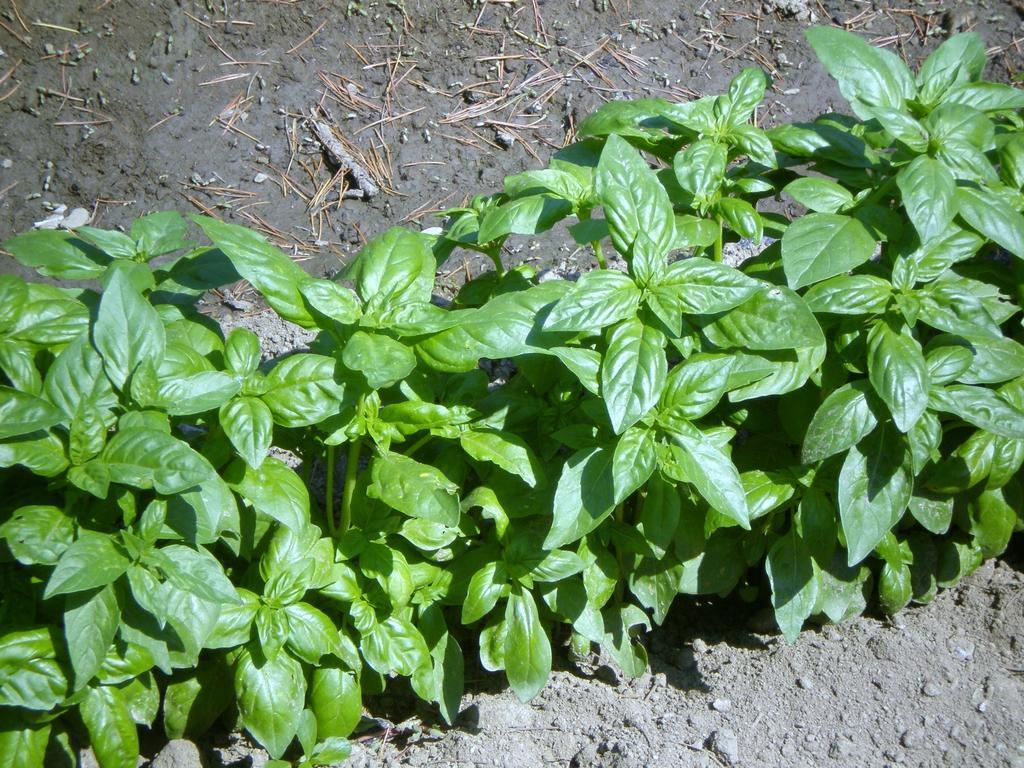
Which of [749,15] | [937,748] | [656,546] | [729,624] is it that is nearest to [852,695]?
[937,748]

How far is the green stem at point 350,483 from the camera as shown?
2.58 m

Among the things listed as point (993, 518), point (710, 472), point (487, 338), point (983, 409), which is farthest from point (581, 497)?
point (993, 518)

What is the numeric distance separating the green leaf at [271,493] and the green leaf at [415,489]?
0.59 ft

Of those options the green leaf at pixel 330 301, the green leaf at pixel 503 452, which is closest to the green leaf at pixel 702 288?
the green leaf at pixel 503 452

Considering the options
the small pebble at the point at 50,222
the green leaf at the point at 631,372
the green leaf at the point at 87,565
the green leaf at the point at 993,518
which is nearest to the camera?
the green leaf at the point at 87,565

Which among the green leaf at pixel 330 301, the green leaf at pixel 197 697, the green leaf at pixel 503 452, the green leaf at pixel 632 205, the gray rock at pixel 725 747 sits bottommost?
the gray rock at pixel 725 747

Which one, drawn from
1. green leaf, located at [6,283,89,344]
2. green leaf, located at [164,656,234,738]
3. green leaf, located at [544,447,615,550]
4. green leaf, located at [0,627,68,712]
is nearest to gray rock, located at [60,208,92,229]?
green leaf, located at [6,283,89,344]

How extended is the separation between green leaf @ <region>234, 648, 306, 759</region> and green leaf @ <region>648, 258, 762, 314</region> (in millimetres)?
1344

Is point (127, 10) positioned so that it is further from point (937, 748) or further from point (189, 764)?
point (937, 748)

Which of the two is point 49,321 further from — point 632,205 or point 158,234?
point 632,205

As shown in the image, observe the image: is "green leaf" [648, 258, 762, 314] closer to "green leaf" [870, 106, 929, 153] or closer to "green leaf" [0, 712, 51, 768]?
"green leaf" [870, 106, 929, 153]

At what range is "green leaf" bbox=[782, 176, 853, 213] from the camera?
258 centimetres

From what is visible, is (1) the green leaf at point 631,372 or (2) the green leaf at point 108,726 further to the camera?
(2) the green leaf at point 108,726

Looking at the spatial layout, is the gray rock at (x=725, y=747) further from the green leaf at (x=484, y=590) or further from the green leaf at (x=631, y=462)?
the green leaf at (x=631, y=462)
